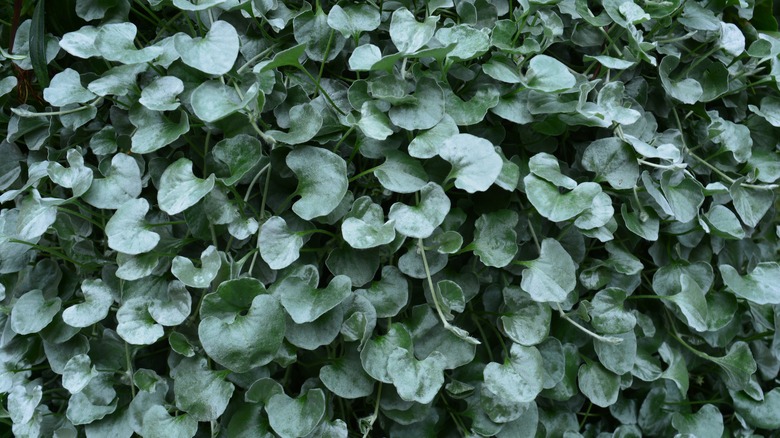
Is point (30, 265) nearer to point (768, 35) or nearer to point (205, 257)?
point (205, 257)

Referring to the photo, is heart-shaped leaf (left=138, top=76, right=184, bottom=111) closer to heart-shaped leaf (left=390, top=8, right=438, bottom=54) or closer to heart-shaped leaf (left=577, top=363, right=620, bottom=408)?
heart-shaped leaf (left=390, top=8, right=438, bottom=54)

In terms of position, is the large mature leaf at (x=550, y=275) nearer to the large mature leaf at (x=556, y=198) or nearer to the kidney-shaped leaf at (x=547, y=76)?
the large mature leaf at (x=556, y=198)

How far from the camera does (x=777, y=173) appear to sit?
3.34 feet

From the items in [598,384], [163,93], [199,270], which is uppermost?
[163,93]

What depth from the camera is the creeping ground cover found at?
758 millimetres

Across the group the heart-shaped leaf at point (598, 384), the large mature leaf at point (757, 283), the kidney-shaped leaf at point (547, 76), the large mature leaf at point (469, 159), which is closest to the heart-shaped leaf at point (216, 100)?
the large mature leaf at point (469, 159)

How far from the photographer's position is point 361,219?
77 centimetres

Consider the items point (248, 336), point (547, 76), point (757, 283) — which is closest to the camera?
point (248, 336)

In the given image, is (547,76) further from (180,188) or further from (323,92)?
(180,188)

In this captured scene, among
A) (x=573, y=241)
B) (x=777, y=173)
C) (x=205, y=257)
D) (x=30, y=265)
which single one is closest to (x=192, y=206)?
(x=205, y=257)

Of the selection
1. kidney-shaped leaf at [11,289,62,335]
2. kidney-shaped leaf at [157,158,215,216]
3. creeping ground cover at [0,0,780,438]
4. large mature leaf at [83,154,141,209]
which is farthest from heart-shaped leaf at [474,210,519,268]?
kidney-shaped leaf at [11,289,62,335]

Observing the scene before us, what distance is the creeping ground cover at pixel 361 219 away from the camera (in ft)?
2.49

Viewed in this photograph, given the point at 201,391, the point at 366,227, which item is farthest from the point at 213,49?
the point at 201,391

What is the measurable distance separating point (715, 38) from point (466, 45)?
45 cm
